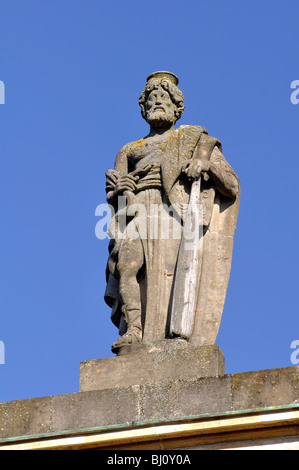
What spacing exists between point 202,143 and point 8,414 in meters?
4.77

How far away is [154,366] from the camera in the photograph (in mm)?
16016

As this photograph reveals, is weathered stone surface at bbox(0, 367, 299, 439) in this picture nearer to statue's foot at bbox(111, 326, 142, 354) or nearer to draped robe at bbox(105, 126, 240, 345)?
statue's foot at bbox(111, 326, 142, 354)

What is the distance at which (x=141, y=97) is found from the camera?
18828 millimetres

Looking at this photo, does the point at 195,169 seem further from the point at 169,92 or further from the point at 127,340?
the point at 127,340

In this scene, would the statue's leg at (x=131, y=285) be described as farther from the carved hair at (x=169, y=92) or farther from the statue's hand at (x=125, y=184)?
the carved hair at (x=169, y=92)

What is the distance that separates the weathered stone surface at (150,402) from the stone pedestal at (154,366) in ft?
1.19

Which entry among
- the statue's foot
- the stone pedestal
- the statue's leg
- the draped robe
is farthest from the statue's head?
the stone pedestal

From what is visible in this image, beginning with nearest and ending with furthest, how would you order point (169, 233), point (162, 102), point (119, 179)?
point (169, 233)
point (119, 179)
point (162, 102)

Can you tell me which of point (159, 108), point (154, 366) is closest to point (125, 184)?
point (159, 108)

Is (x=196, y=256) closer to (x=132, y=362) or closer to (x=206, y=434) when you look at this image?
(x=132, y=362)

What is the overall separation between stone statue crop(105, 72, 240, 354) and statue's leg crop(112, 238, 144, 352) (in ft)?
0.04

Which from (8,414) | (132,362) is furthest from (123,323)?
(8,414)

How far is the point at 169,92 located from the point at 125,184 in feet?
5.36

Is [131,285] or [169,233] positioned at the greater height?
[169,233]
